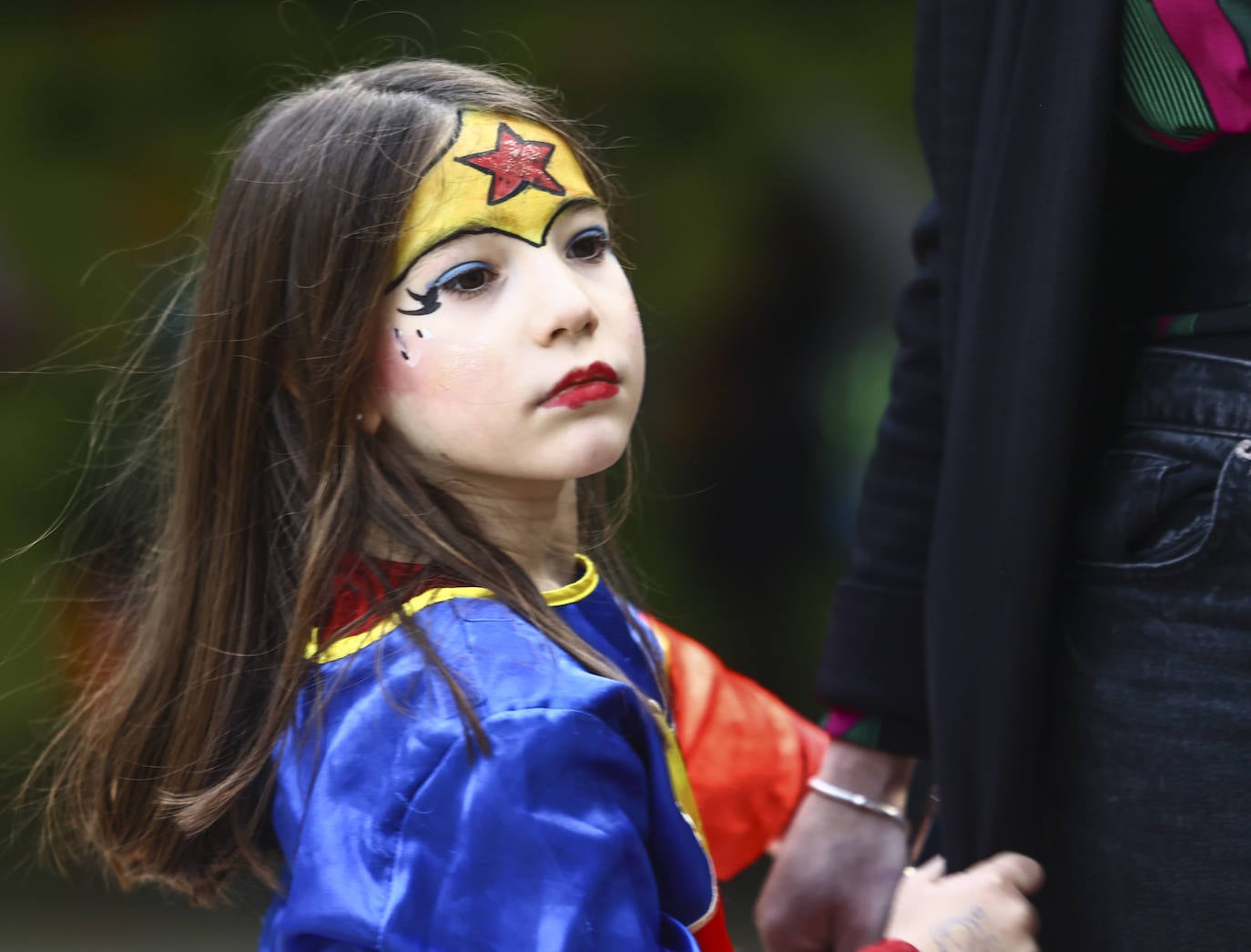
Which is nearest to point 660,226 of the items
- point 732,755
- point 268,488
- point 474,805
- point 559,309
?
point 732,755

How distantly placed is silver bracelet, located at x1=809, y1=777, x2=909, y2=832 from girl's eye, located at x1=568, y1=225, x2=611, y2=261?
0.70 meters

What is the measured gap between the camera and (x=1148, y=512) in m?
1.30

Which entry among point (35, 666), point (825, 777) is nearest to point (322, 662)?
point (825, 777)

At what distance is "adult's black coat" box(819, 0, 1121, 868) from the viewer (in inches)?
54.2

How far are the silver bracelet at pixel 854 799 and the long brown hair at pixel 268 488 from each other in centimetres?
48

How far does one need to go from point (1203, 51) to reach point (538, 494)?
29.0 inches

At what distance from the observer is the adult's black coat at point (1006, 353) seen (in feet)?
4.52

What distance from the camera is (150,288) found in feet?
13.1

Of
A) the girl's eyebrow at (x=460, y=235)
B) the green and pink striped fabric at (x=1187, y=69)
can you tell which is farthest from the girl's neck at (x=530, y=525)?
the green and pink striped fabric at (x=1187, y=69)

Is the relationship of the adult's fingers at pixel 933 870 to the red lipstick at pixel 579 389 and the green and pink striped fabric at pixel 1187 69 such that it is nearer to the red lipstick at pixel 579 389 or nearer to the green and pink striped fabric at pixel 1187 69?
the red lipstick at pixel 579 389

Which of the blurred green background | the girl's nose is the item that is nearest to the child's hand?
the girl's nose

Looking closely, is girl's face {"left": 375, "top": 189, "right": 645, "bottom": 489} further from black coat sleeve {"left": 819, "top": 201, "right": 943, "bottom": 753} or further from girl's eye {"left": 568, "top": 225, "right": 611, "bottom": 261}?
black coat sleeve {"left": 819, "top": 201, "right": 943, "bottom": 753}

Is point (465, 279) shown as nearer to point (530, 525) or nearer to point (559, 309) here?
point (559, 309)

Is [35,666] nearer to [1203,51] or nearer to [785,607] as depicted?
[785,607]
